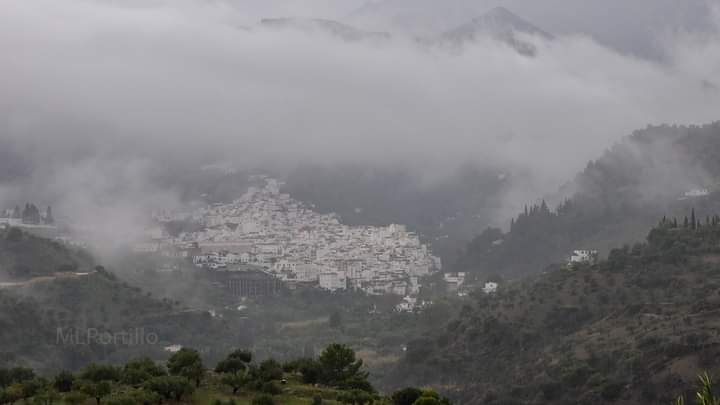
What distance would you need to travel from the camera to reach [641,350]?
38719 millimetres

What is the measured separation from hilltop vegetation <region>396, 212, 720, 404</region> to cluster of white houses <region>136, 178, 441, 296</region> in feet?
77.5

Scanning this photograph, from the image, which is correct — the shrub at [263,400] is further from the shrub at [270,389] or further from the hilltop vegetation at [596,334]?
the hilltop vegetation at [596,334]

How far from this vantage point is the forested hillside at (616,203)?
80875 millimetres

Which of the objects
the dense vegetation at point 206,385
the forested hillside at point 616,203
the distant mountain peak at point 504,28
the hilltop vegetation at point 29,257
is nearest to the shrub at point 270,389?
the dense vegetation at point 206,385

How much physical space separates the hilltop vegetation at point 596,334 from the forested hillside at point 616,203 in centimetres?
2132

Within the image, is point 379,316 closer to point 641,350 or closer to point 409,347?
point 409,347

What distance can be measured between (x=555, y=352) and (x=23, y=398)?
1143 inches

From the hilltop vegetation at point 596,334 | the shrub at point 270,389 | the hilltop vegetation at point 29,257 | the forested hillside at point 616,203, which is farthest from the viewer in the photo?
the forested hillside at point 616,203

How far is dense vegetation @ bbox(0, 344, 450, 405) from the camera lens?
20422mm

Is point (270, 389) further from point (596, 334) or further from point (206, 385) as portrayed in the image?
point (596, 334)

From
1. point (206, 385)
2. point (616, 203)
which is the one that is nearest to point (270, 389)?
point (206, 385)

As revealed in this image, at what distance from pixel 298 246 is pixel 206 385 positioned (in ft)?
233

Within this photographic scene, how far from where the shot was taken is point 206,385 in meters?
23.2

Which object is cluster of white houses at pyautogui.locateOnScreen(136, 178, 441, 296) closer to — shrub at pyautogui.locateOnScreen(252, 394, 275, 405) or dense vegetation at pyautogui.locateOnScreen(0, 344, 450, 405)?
dense vegetation at pyautogui.locateOnScreen(0, 344, 450, 405)
